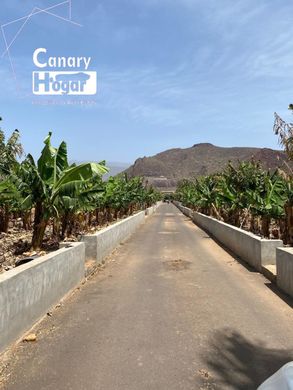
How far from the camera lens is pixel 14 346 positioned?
5.96 m

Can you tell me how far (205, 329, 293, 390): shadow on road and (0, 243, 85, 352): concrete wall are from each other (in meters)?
2.78

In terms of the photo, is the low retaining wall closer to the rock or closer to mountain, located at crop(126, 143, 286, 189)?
the rock

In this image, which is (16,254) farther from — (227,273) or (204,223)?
(204,223)

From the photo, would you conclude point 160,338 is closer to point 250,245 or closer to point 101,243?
point 250,245

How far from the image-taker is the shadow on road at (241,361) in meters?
4.90

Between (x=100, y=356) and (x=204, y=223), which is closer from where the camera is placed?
(x=100, y=356)

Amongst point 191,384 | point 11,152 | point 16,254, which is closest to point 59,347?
point 191,384

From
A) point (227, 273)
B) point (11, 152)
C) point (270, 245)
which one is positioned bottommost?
point (227, 273)

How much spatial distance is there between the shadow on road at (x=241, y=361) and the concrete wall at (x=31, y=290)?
2783 millimetres

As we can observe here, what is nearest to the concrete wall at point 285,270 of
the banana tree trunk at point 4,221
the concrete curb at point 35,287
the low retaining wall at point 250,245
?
the low retaining wall at point 250,245

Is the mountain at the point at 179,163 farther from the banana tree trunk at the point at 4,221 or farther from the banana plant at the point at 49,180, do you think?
the banana plant at the point at 49,180

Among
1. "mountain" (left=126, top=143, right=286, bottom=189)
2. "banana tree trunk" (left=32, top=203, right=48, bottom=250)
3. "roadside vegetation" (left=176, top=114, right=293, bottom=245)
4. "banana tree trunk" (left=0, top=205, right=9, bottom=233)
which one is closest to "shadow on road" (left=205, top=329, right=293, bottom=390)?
"banana tree trunk" (left=32, top=203, right=48, bottom=250)

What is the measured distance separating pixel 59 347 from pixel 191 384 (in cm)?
218

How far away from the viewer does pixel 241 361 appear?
18.2ft
